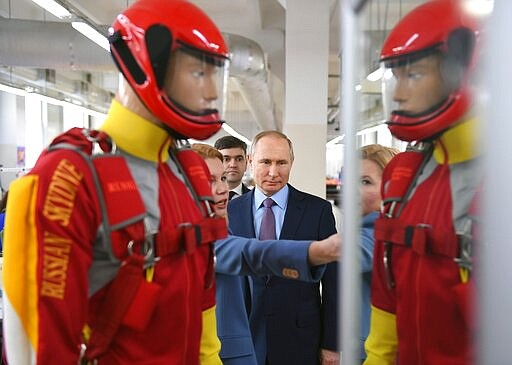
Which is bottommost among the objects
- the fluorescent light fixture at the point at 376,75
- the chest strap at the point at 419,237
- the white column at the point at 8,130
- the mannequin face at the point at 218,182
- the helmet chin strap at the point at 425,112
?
the chest strap at the point at 419,237

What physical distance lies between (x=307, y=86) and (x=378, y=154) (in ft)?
14.9

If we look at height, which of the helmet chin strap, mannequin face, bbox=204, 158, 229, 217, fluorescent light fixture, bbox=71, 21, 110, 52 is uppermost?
fluorescent light fixture, bbox=71, 21, 110, 52

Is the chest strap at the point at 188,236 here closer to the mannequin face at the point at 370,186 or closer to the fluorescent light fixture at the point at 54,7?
the mannequin face at the point at 370,186

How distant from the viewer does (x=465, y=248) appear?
58 centimetres

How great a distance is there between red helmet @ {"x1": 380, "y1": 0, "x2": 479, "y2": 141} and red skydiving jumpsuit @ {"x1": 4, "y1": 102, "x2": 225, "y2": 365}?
1.80 ft

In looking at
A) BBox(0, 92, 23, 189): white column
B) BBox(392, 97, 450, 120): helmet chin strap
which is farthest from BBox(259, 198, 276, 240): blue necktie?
BBox(0, 92, 23, 189): white column

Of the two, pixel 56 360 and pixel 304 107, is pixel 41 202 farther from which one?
pixel 304 107

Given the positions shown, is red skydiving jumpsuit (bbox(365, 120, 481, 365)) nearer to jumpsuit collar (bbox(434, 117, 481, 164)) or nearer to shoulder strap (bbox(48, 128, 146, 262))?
jumpsuit collar (bbox(434, 117, 481, 164))

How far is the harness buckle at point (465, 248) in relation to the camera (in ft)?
1.85

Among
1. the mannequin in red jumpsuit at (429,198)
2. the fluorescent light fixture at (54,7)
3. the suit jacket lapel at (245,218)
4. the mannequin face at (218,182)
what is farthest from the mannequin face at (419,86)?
the fluorescent light fixture at (54,7)

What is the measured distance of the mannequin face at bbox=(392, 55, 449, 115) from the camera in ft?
2.02

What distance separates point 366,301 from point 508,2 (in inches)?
19.2

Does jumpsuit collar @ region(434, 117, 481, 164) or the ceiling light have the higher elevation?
the ceiling light

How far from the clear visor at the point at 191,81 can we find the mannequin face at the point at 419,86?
0.46m
